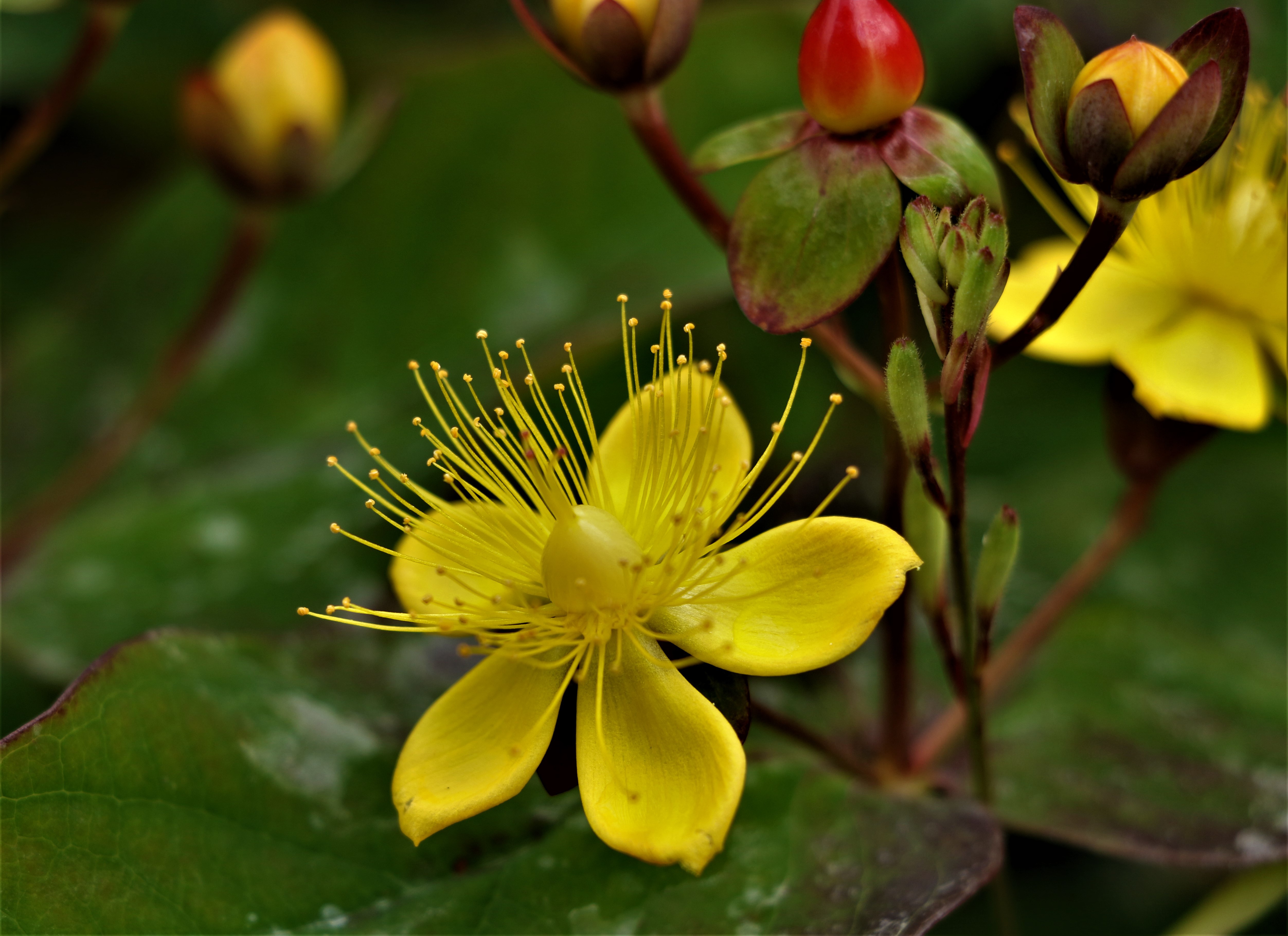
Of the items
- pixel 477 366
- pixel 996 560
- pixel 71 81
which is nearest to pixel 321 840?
pixel 996 560

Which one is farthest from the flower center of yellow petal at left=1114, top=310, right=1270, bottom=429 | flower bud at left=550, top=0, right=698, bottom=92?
yellow petal at left=1114, top=310, right=1270, bottom=429

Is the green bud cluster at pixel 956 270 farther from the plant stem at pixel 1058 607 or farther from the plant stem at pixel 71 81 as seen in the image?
the plant stem at pixel 71 81

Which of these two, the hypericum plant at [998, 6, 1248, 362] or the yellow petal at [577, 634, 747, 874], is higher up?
the hypericum plant at [998, 6, 1248, 362]

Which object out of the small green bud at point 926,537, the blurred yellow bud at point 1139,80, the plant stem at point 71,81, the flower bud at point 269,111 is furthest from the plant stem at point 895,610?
the plant stem at point 71,81

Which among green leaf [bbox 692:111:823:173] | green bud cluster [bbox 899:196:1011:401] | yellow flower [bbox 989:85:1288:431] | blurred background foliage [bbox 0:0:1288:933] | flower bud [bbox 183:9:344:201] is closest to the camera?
green bud cluster [bbox 899:196:1011:401]

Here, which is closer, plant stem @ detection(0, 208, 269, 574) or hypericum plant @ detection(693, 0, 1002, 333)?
hypericum plant @ detection(693, 0, 1002, 333)

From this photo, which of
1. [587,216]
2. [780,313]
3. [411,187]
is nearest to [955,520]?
[780,313]

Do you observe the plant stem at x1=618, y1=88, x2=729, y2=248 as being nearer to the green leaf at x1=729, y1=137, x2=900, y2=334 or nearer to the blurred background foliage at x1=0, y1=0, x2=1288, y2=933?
the green leaf at x1=729, y1=137, x2=900, y2=334
